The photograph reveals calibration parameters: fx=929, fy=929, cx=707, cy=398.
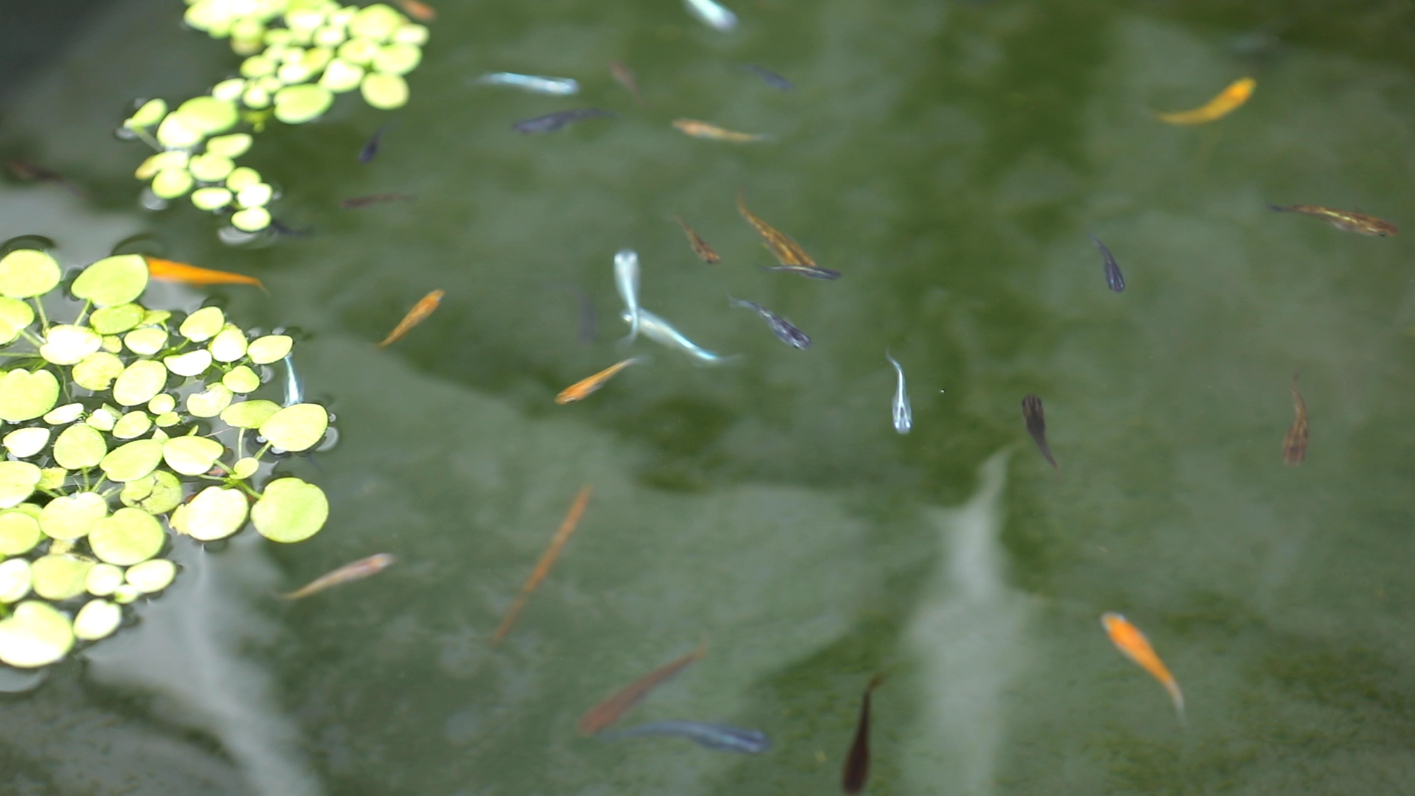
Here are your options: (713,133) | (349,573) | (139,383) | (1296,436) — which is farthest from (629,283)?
(1296,436)

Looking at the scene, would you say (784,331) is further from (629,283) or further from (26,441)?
(26,441)

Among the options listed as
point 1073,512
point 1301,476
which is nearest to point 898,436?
point 1073,512

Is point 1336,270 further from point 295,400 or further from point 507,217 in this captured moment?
point 295,400

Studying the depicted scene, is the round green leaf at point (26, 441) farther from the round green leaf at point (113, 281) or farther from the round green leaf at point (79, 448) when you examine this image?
the round green leaf at point (113, 281)

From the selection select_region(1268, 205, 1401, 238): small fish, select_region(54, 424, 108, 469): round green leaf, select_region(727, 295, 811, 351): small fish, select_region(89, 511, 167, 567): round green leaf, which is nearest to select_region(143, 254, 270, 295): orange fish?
select_region(54, 424, 108, 469): round green leaf

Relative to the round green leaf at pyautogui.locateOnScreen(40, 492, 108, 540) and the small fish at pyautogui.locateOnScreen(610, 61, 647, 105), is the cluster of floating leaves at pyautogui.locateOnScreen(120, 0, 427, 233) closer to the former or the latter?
the small fish at pyautogui.locateOnScreen(610, 61, 647, 105)

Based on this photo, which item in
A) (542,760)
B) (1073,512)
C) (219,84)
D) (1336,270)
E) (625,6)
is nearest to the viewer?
(542,760)
